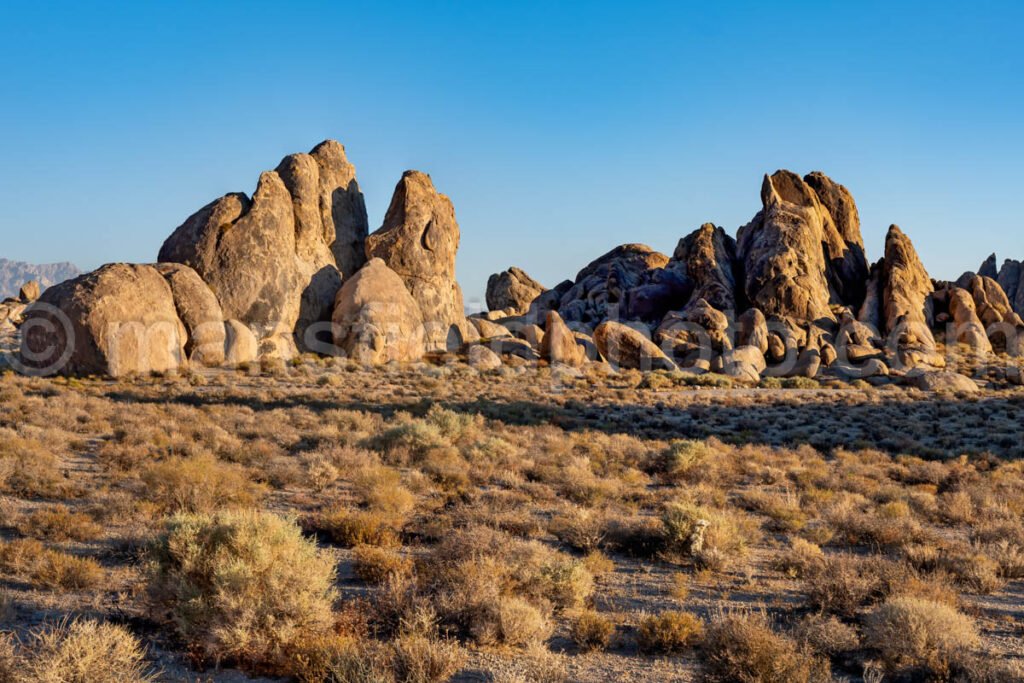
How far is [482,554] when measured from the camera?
7.08 m

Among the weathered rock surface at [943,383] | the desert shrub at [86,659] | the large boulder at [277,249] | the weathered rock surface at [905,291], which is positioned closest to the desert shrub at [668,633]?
the desert shrub at [86,659]

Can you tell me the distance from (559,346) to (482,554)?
31.8 m

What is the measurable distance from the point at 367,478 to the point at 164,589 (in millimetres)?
5047

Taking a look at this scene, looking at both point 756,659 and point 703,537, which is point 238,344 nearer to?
point 703,537

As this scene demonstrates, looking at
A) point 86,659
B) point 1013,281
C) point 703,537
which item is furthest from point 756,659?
point 1013,281

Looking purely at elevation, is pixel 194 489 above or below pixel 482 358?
below

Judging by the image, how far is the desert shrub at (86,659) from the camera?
4.43 meters

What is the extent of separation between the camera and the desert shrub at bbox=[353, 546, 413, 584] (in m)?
7.03

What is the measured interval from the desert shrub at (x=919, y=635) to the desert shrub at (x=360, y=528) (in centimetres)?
524

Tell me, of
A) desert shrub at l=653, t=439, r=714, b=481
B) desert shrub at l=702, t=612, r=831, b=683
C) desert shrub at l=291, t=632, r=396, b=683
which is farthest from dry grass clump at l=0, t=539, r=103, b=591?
desert shrub at l=653, t=439, r=714, b=481

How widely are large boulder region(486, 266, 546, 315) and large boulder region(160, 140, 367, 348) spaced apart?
3640 centimetres

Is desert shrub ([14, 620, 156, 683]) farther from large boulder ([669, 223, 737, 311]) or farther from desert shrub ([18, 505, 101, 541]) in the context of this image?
large boulder ([669, 223, 737, 311])

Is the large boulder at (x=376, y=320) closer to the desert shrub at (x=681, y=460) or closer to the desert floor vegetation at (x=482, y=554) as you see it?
the desert floor vegetation at (x=482, y=554)

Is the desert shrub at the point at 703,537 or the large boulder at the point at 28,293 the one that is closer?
the desert shrub at the point at 703,537
